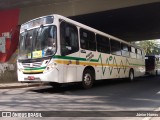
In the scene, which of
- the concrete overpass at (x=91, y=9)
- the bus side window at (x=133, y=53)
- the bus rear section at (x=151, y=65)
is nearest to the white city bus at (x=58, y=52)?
the concrete overpass at (x=91, y=9)

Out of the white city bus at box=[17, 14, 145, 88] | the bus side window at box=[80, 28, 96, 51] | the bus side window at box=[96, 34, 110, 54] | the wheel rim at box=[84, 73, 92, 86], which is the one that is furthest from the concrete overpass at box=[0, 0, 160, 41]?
the wheel rim at box=[84, 73, 92, 86]

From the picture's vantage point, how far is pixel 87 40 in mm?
15180

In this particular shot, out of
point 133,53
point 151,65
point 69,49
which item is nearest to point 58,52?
point 69,49

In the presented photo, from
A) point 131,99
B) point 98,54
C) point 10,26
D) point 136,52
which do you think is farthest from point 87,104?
point 136,52

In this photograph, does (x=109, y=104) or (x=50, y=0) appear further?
(x=50, y=0)

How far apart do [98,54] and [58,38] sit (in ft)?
13.4

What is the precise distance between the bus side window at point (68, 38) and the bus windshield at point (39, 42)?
43 cm

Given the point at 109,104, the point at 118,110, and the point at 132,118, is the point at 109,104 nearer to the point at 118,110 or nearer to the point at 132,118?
the point at 118,110

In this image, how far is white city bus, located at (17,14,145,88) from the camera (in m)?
12.6

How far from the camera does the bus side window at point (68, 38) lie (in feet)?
42.6

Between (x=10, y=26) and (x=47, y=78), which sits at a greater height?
(x=10, y=26)

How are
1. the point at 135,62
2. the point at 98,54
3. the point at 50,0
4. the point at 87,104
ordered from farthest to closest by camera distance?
the point at 135,62
the point at 50,0
the point at 98,54
the point at 87,104

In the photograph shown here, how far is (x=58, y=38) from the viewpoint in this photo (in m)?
12.7

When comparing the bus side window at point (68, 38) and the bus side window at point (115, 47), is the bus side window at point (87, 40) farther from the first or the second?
the bus side window at point (115, 47)
